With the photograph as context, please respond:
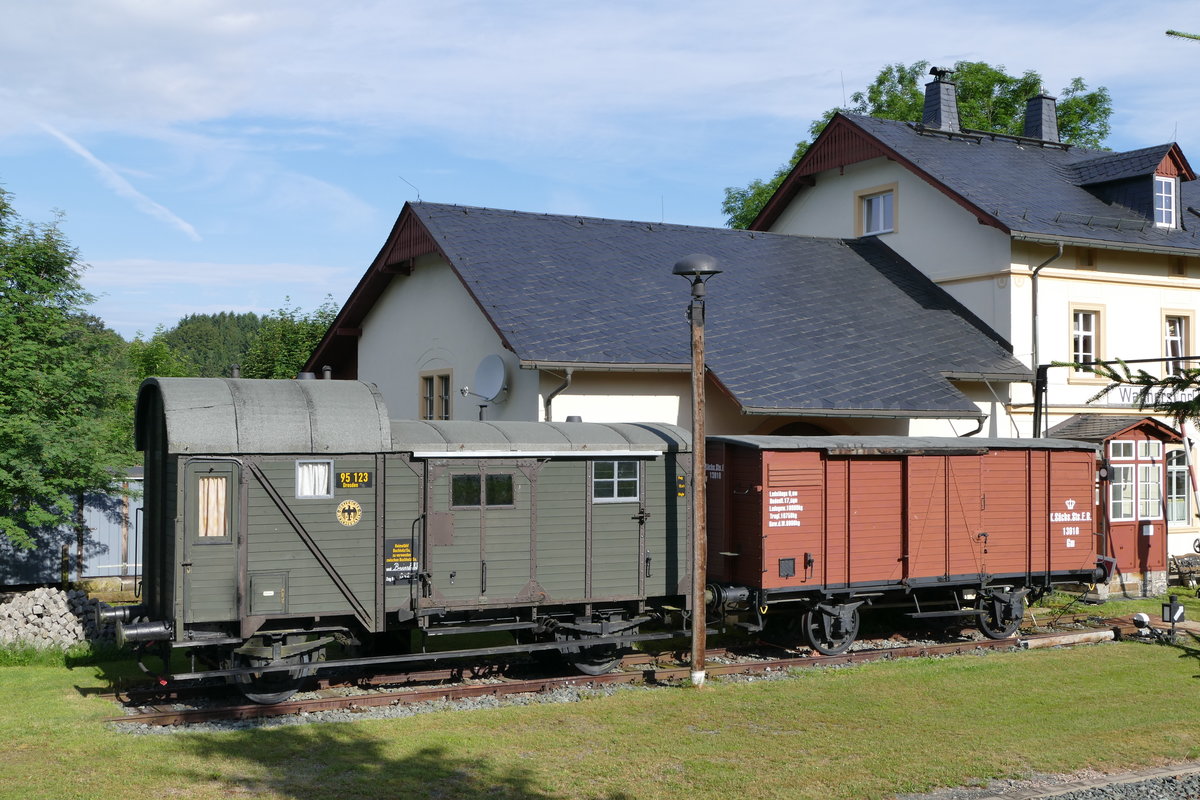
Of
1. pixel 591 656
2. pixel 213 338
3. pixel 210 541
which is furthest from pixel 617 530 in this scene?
pixel 213 338

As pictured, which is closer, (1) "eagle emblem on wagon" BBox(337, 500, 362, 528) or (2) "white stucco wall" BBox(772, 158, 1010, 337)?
(1) "eagle emblem on wagon" BBox(337, 500, 362, 528)

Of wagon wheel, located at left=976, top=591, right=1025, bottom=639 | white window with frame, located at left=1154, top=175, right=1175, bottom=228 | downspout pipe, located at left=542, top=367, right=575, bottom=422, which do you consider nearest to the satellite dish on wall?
downspout pipe, located at left=542, top=367, right=575, bottom=422

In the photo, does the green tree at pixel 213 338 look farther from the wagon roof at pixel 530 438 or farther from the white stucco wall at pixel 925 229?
the wagon roof at pixel 530 438

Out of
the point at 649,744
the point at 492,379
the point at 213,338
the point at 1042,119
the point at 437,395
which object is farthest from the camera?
the point at 213,338

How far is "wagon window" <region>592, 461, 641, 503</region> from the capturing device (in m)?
14.1

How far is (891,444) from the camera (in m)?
16.1

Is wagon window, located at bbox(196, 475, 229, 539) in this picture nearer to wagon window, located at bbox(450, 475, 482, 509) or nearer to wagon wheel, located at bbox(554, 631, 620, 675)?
wagon window, located at bbox(450, 475, 482, 509)

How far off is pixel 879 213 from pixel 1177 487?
29.2 ft

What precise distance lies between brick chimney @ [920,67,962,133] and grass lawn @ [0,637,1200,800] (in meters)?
19.0

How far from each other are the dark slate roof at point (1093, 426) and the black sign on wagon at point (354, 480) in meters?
14.8

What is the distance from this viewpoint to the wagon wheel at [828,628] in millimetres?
15672

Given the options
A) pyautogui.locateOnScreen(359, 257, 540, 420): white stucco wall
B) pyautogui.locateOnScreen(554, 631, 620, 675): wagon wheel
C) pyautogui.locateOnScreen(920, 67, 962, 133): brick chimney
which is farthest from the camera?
pyautogui.locateOnScreen(920, 67, 962, 133): brick chimney

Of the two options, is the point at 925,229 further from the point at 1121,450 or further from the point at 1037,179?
the point at 1121,450

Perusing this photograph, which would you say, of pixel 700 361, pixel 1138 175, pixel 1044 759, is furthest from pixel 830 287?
pixel 1044 759
